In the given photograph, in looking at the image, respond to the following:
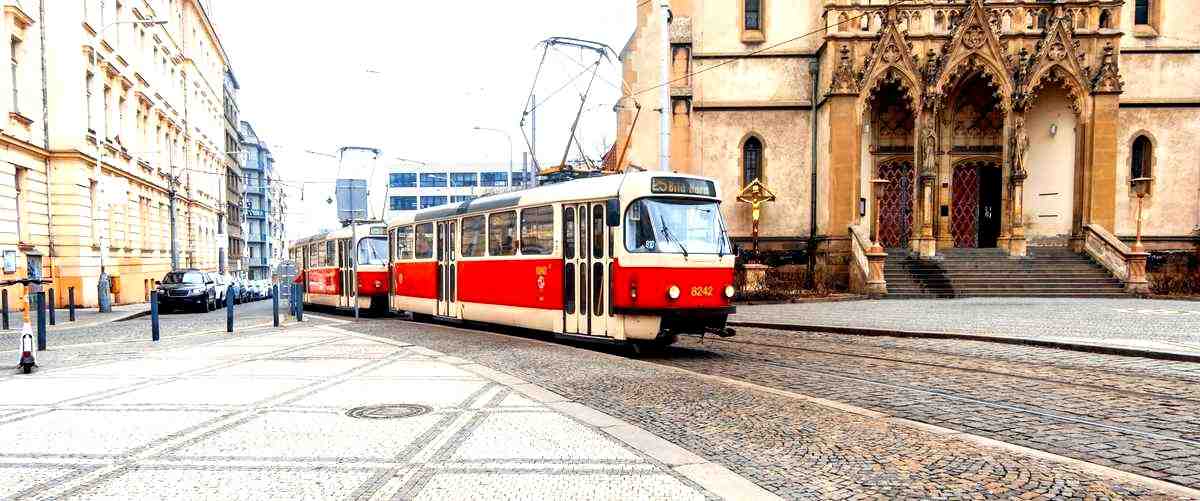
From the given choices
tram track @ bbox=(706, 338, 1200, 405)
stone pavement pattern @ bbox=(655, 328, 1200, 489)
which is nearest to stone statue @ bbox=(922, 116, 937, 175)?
stone pavement pattern @ bbox=(655, 328, 1200, 489)

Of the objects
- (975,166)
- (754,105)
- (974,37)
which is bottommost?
(975,166)

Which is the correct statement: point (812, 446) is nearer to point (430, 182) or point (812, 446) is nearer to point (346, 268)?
point (346, 268)

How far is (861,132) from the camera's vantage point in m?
26.7

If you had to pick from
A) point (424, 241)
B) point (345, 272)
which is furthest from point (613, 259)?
point (345, 272)

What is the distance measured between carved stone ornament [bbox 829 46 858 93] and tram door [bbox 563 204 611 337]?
691 inches

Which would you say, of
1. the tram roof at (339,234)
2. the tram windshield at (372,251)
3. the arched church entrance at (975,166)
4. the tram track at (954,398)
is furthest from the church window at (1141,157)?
the tram roof at (339,234)

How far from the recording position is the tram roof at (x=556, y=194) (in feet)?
36.3

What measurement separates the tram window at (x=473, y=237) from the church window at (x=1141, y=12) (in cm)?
2758

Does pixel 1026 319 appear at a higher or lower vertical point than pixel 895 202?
lower

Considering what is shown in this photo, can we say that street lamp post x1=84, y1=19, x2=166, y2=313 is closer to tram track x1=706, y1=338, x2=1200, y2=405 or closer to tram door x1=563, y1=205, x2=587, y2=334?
tram door x1=563, y1=205, x2=587, y2=334

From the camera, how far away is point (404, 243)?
19.0 meters

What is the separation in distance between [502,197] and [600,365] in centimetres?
555

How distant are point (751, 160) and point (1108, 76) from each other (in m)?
12.5

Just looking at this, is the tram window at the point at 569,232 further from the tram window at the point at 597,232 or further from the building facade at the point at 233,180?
the building facade at the point at 233,180
